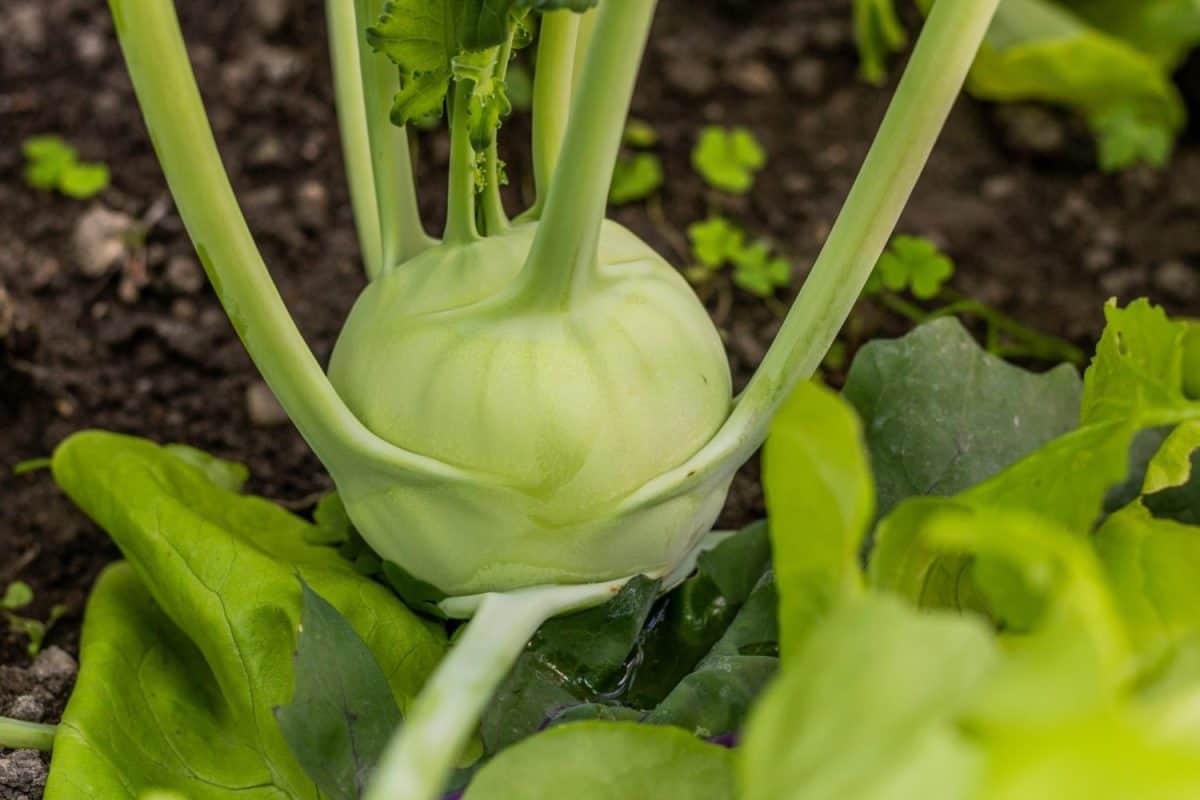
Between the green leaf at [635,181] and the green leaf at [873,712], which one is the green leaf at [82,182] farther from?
the green leaf at [873,712]

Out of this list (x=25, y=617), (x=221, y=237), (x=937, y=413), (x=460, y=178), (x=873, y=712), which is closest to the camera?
(x=873, y=712)

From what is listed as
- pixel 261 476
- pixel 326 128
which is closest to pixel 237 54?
pixel 326 128

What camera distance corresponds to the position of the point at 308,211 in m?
1.57

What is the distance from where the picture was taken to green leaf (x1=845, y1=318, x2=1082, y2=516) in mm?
994

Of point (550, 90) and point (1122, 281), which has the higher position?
point (550, 90)

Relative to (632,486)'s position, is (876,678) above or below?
above

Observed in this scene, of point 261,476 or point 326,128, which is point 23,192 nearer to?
point 326,128

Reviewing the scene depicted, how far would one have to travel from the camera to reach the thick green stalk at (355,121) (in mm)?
948

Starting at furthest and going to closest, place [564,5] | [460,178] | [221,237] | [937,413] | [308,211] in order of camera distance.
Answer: [308,211], [937,413], [460,178], [221,237], [564,5]

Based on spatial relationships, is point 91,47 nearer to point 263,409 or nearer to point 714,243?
point 263,409

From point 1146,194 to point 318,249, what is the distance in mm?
1005

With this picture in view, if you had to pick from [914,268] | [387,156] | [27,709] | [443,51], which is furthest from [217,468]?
[914,268]

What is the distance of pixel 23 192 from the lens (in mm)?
1568

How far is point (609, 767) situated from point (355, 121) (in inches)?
19.8
